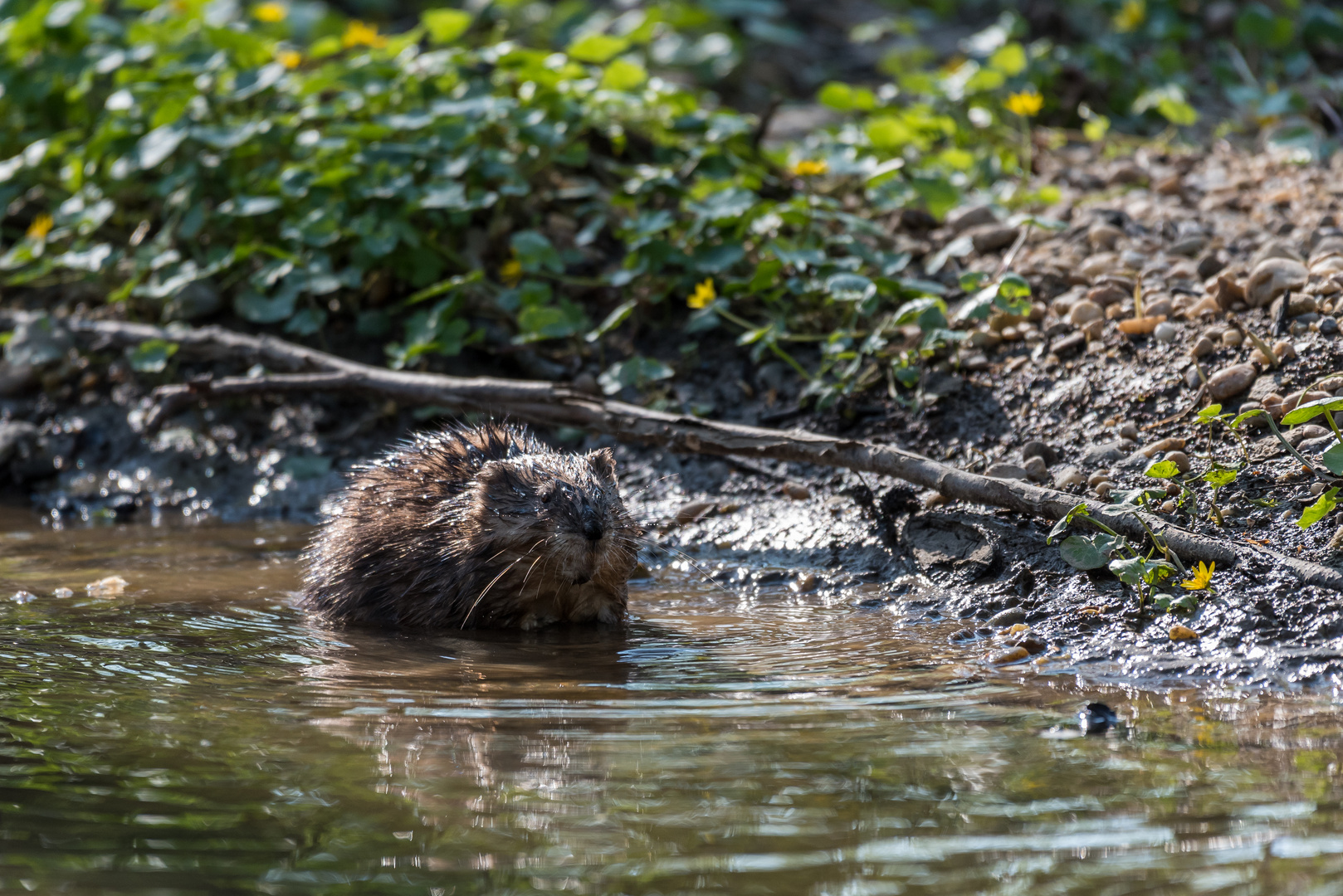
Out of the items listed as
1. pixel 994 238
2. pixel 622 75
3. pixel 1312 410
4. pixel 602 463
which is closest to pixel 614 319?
pixel 602 463

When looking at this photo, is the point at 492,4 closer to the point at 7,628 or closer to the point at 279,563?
the point at 279,563

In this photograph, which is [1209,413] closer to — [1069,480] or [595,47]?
→ [1069,480]

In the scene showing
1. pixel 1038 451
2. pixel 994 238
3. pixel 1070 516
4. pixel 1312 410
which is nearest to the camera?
pixel 1312 410

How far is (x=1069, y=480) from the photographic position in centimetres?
498

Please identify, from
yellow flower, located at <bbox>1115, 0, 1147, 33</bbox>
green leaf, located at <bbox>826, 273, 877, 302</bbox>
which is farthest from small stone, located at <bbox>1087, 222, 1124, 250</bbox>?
yellow flower, located at <bbox>1115, 0, 1147, 33</bbox>

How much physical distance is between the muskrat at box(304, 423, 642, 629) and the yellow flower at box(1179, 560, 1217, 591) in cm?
195

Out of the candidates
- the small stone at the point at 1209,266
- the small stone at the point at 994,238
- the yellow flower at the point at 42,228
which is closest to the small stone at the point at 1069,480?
the small stone at the point at 1209,266

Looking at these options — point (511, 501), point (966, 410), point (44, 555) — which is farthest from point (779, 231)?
point (44, 555)

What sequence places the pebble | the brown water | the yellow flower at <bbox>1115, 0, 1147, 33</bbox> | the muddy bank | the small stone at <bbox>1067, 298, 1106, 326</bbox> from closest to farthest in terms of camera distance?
the brown water, the muddy bank, the pebble, the small stone at <bbox>1067, 298, 1106, 326</bbox>, the yellow flower at <bbox>1115, 0, 1147, 33</bbox>

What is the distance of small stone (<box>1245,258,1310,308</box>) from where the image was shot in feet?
17.6

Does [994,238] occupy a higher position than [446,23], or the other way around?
[446,23]

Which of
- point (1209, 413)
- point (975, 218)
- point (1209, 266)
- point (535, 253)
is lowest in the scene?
point (1209, 413)

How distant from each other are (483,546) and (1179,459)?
262 centimetres

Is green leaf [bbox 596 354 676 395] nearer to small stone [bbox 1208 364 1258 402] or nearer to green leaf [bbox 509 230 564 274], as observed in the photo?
green leaf [bbox 509 230 564 274]
